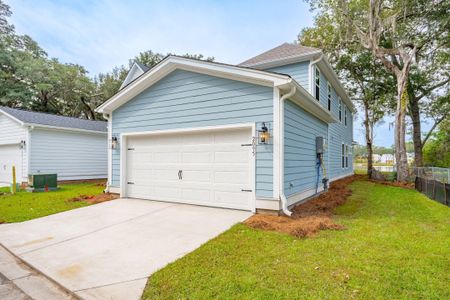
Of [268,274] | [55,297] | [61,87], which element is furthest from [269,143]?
[61,87]

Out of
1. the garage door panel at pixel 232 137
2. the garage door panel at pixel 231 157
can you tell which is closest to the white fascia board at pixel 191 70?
the garage door panel at pixel 232 137

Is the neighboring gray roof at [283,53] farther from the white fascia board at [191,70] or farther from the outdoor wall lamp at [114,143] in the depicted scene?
the outdoor wall lamp at [114,143]

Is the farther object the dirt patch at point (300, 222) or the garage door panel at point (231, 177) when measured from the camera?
the garage door panel at point (231, 177)

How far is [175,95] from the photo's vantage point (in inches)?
274

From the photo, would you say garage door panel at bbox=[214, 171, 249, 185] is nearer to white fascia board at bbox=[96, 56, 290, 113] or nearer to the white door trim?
the white door trim

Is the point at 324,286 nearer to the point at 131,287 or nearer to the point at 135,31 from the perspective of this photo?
the point at 131,287

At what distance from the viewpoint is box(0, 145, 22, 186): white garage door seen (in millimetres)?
12168

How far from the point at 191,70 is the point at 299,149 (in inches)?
144

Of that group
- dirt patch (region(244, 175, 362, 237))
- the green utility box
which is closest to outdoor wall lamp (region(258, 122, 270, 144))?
dirt patch (region(244, 175, 362, 237))

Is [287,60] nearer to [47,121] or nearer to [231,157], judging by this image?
[231,157]

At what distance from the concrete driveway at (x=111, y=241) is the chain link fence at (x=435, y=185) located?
6.19 meters

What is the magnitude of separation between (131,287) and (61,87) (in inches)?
1069

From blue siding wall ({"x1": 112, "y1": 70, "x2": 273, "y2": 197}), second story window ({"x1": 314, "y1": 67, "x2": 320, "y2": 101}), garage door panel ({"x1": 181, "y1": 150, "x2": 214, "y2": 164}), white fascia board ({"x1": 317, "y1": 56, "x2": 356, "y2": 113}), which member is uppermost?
white fascia board ({"x1": 317, "y1": 56, "x2": 356, "y2": 113})

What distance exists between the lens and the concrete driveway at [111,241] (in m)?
2.82
